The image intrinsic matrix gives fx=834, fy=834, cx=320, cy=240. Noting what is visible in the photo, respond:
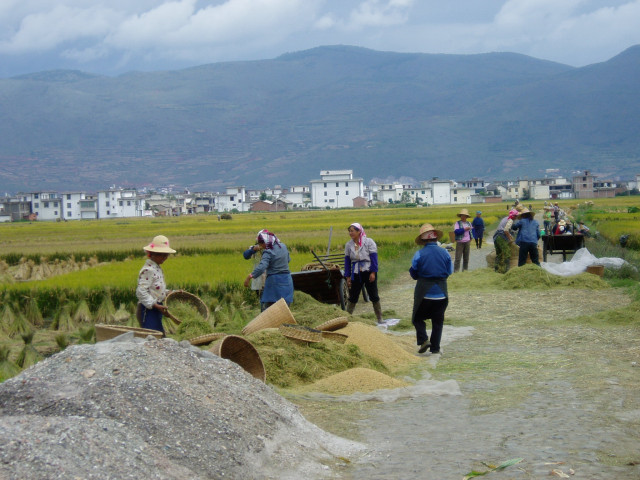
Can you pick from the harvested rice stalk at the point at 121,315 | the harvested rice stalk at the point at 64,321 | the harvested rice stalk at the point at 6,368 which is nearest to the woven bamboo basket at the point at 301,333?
the harvested rice stalk at the point at 6,368

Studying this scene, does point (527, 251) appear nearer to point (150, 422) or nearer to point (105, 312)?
point (105, 312)

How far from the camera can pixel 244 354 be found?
8.13 metres

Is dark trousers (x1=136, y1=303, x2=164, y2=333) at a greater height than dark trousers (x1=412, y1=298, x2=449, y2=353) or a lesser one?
greater

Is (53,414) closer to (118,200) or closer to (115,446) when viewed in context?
(115,446)

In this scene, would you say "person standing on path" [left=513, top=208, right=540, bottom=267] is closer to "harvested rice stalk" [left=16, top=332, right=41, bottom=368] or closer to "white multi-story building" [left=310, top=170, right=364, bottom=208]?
"harvested rice stalk" [left=16, top=332, right=41, bottom=368]

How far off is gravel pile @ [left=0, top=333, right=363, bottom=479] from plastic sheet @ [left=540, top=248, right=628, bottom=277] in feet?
42.8

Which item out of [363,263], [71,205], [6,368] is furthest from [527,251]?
[71,205]

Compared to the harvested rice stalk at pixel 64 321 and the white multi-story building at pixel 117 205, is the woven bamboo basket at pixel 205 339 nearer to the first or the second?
the harvested rice stalk at pixel 64 321

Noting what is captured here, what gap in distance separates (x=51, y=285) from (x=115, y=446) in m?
15.7

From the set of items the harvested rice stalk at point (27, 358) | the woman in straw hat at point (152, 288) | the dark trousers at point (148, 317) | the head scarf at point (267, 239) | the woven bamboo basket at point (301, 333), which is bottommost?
the harvested rice stalk at point (27, 358)

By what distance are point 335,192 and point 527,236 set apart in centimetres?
13983

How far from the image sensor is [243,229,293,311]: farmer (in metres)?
11.2

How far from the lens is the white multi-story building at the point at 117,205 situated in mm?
145875

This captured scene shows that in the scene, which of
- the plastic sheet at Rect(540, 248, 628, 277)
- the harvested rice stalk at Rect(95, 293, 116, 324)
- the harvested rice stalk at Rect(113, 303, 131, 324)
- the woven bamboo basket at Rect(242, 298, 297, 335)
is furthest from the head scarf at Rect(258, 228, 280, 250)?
the plastic sheet at Rect(540, 248, 628, 277)
